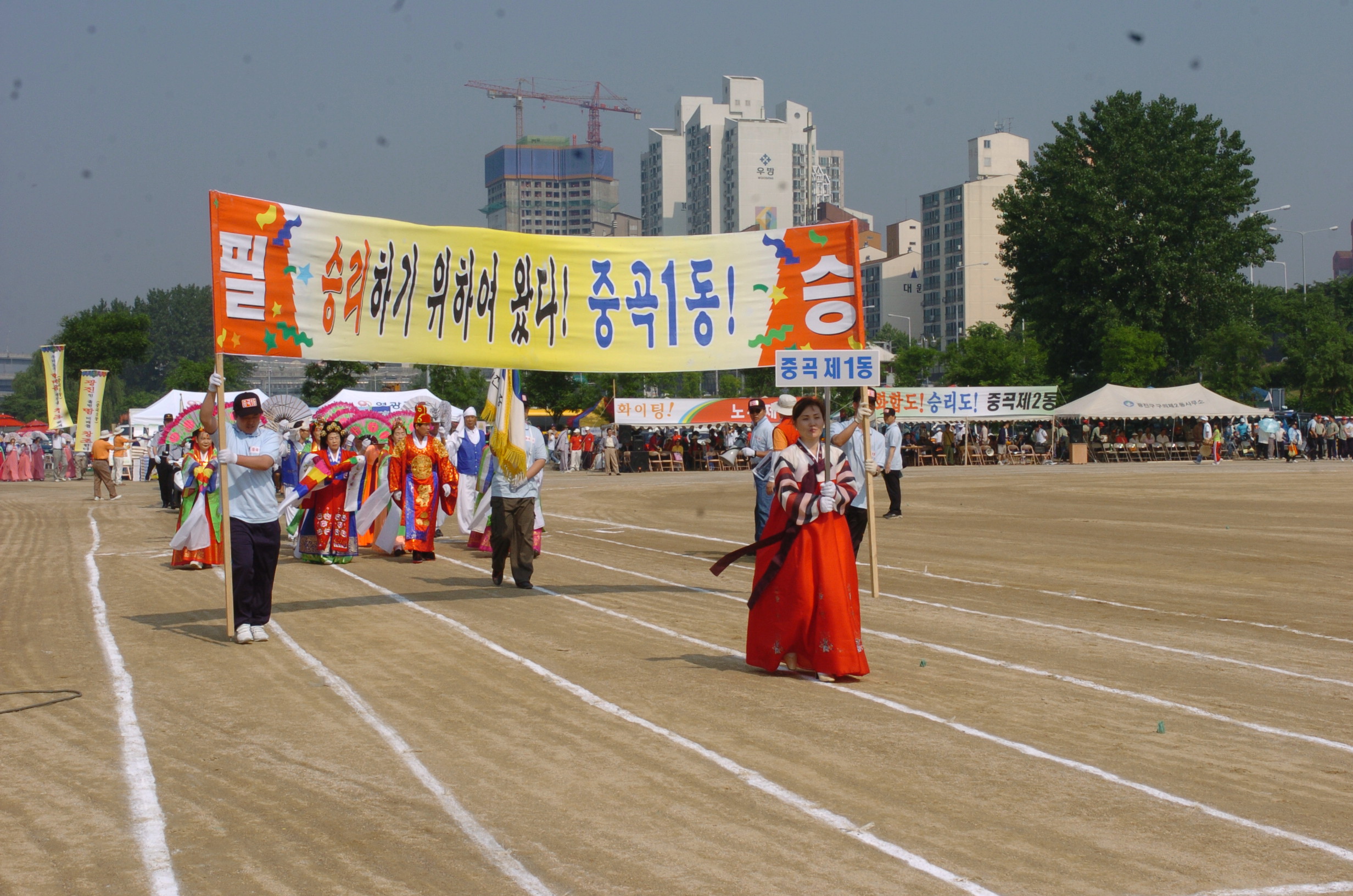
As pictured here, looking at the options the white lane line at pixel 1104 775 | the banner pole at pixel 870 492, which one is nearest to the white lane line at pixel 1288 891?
the white lane line at pixel 1104 775

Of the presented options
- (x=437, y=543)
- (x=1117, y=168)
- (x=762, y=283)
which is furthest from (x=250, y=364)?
(x=762, y=283)

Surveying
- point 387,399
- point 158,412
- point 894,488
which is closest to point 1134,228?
point 387,399

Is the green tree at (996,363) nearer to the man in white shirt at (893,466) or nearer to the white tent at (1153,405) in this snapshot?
the white tent at (1153,405)

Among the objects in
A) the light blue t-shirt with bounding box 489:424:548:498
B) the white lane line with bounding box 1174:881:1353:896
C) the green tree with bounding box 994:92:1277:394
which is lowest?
the white lane line with bounding box 1174:881:1353:896

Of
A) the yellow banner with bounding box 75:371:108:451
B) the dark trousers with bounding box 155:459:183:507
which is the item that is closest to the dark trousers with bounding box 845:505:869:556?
the dark trousers with bounding box 155:459:183:507

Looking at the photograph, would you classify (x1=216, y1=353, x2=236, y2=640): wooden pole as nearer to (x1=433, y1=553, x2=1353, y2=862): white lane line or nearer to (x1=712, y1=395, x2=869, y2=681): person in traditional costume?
(x1=712, y1=395, x2=869, y2=681): person in traditional costume

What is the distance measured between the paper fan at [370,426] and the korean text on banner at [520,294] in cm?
760

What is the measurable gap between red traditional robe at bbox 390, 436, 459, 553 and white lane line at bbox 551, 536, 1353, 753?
294 inches

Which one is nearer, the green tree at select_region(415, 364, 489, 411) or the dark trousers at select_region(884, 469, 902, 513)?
the dark trousers at select_region(884, 469, 902, 513)

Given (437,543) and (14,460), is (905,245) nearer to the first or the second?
(14,460)

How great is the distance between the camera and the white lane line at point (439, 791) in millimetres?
4656

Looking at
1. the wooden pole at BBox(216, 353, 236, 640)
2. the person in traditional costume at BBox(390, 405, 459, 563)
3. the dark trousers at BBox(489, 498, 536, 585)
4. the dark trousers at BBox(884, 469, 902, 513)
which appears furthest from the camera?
the dark trousers at BBox(884, 469, 902, 513)

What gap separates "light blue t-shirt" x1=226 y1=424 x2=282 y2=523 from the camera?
32.3 ft

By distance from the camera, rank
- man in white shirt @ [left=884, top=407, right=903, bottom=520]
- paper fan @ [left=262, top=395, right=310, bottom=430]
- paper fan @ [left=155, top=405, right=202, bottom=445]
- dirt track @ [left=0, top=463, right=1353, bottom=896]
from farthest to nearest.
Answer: man in white shirt @ [left=884, top=407, right=903, bottom=520] < paper fan @ [left=262, top=395, right=310, bottom=430] < paper fan @ [left=155, top=405, right=202, bottom=445] < dirt track @ [left=0, top=463, right=1353, bottom=896]
